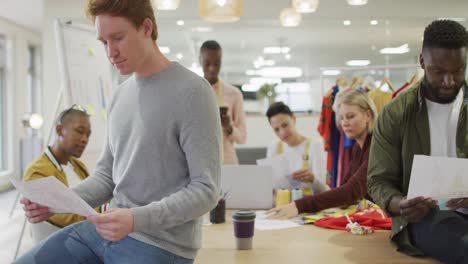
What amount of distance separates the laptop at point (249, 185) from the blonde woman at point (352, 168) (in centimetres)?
18

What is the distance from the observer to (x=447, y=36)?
1502mm

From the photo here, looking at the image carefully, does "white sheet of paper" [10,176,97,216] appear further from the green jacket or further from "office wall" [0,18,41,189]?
"office wall" [0,18,41,189]

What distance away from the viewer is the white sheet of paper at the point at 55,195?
3.33 ft

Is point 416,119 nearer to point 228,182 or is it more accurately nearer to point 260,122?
point 228,182

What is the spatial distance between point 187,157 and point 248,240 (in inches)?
19.7

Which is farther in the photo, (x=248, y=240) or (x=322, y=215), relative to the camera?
(x=322, y=215)

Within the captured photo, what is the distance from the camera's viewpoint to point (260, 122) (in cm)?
601

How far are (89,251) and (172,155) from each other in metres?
0.34

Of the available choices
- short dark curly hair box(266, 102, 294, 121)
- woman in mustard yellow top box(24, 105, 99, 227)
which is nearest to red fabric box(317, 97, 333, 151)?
short dark curly hair box(266, 102, 294, 121)

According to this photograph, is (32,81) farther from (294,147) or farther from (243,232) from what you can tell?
(243,232)

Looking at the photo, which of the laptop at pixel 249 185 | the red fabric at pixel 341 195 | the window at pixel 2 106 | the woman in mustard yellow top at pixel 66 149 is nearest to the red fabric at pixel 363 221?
the red fabric at pixel 341 195

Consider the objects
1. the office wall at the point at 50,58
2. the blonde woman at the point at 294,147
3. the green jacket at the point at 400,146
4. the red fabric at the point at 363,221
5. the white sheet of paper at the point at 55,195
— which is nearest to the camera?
the white sheet of paper at the point at 55,195

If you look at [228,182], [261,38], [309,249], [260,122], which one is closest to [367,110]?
[228,182]

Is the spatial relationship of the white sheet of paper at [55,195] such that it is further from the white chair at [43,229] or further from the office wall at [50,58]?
the office wall at [50,58]
